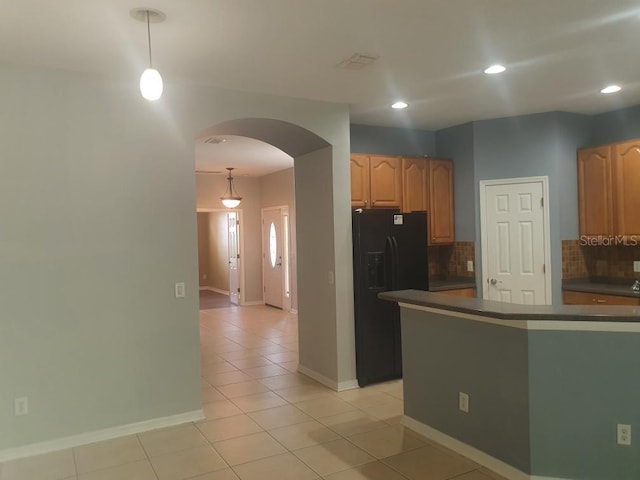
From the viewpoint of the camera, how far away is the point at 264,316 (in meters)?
8.99

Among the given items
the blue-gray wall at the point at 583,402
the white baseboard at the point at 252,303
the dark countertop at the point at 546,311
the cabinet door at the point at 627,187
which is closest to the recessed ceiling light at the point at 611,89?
the cabinet door at the point at 627,187

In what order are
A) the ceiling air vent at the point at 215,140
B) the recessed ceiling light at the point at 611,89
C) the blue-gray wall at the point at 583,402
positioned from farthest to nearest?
1. the ceiling air vent at the point at 215,140
2. the recessed ceiling light at the point at 611,89
3. the blue-gray wall at the point at 583,402

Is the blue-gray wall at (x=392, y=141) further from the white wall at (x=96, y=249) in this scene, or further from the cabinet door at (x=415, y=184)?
the white wall at (x=96, y=249)

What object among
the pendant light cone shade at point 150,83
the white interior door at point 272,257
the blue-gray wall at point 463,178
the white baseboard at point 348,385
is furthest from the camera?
the white interior door at point 272,257

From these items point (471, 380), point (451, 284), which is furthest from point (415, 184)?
point (471, 380)

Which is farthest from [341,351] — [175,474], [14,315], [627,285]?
[627,285]

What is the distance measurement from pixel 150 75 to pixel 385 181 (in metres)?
3.27

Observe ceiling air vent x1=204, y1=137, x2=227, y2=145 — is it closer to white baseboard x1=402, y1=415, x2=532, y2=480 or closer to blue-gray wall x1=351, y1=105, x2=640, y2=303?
blue-gray wall x1=351, y1=105, x2=640, y2=303

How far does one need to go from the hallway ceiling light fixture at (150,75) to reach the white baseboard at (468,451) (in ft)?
9.35

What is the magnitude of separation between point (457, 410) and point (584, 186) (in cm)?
333

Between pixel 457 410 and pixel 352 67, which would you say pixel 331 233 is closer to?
pixel 352 67

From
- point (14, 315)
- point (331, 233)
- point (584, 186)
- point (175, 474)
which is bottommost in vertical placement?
point (175, 474)

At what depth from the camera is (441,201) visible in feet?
19.1

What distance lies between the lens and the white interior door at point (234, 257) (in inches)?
418
